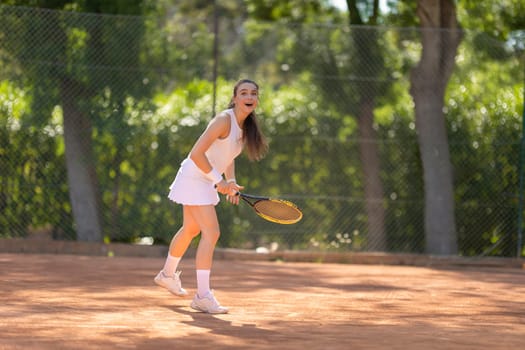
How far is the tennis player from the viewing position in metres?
7.02

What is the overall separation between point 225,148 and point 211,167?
0.90 ft

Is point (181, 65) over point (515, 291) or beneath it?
over

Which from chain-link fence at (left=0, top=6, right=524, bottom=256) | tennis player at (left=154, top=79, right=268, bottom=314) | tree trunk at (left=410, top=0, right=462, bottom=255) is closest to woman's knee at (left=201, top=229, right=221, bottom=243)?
tennis player at (left=154, top=79, right=268, bottom=314)

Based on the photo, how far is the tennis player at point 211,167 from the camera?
23.0 feet

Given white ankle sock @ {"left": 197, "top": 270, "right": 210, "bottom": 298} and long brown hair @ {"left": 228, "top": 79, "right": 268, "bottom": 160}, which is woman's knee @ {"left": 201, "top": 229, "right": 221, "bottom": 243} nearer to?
white ankle sock @ {"left": 197, "top": 270, "right": 210, "bottom": 298}

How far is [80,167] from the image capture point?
12398 mm

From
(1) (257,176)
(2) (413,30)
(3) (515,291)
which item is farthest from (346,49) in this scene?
(3) (515,291)

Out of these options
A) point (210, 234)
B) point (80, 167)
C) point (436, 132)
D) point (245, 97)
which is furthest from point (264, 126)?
point (210, 234)

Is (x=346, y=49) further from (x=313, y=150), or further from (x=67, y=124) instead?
(x=67, y=124)

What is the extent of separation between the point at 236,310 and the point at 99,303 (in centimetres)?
104

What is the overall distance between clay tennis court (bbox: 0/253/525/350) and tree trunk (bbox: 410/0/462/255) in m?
1.19

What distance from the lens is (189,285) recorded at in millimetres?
9094

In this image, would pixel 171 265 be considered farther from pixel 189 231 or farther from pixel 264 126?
pixel 264 126

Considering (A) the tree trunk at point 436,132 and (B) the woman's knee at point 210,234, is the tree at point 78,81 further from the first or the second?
(B) the woman's knee at point 210,234
